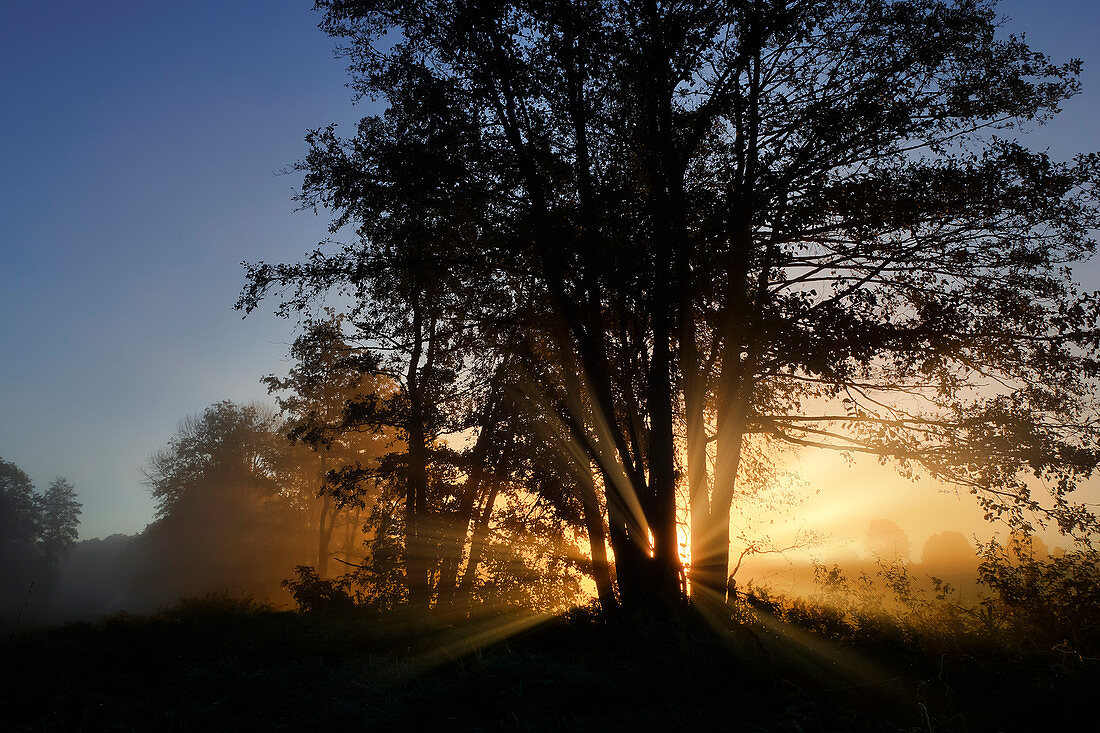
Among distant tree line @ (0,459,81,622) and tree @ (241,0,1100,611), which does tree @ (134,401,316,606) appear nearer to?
distant tree line @ (0,459,81,622)

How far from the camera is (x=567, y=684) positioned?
564 cm

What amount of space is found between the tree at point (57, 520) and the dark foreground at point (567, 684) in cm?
6617

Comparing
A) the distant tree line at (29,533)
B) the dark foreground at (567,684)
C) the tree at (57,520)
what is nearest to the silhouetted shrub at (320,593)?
the dark foreground at (567,684)

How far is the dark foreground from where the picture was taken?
477 centimetres

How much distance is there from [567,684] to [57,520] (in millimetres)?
79508

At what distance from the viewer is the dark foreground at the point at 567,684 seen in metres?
4.77

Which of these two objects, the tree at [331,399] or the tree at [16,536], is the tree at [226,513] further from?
the tree at [16,536]

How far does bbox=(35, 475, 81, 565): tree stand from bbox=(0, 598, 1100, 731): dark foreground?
6617 centimetres

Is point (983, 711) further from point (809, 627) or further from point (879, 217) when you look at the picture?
point (879, 217)

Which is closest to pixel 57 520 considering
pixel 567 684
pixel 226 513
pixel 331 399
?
pixel 226 513

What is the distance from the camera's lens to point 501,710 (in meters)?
5.18

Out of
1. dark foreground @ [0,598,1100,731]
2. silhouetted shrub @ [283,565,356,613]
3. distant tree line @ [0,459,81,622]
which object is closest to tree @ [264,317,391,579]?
silhouetted shrub @ [283,565,356,613]

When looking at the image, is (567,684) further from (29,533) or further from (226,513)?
(29,533)

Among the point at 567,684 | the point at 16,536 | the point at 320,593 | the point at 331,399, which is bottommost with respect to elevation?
the point at 16,536
